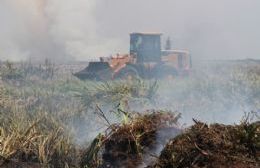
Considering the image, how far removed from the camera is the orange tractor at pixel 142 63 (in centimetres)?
2578

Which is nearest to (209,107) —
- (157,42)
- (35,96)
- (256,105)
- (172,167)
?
(256,105)

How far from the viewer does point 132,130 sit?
344 inches

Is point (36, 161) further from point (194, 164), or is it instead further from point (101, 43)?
point (101, 43)

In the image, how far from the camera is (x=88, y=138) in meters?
14.4

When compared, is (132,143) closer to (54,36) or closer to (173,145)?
(173,145)

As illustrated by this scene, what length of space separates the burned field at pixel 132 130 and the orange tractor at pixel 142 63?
4.43m

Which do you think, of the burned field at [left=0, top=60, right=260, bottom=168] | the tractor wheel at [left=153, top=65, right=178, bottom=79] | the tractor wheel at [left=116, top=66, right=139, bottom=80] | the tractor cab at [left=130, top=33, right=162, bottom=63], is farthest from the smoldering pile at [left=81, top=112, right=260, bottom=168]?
the tractor cab at [left=130, top=33, right=162, bottom=63]

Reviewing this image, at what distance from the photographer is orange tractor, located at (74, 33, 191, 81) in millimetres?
25781

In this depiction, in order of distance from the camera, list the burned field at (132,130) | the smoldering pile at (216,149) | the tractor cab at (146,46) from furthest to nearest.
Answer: the tractor cab at (146,46) < the burned field at (132,130) < the smoldering pile at (216,149)

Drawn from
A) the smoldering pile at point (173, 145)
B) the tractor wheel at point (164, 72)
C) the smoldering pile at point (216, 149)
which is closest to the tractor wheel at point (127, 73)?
the tractor wheel at point (164, 72)

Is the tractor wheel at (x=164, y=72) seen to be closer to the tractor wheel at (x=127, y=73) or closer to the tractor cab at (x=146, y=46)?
the tractor cab at (x=146, y=46)

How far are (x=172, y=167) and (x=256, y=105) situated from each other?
1314 cm

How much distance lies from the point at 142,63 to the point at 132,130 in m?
18.7

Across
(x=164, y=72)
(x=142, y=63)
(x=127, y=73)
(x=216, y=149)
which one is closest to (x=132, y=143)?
(x=216, y=149)
